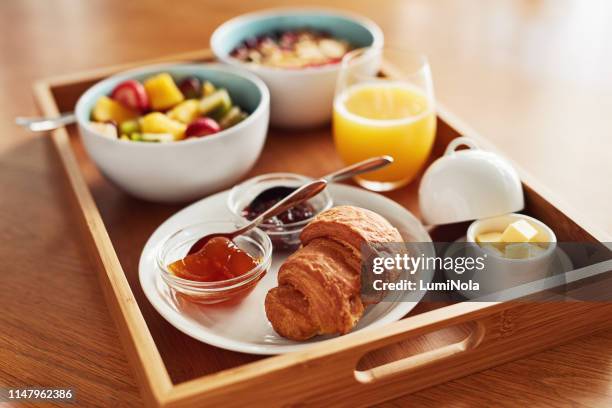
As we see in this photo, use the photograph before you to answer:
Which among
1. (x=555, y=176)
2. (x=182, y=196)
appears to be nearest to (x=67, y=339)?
(x=182, y=196)

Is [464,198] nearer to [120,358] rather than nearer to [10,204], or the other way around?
[120,358]

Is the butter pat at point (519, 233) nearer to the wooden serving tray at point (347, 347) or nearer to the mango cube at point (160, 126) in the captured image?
the wooden serving tray at point (347, 347)

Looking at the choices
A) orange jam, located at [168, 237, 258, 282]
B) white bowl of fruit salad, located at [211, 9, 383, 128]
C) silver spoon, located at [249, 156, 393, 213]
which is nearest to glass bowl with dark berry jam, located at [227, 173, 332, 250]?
silver spoon, located at [249, 156, 393, 213]

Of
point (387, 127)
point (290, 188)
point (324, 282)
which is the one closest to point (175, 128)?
point (290, 188)

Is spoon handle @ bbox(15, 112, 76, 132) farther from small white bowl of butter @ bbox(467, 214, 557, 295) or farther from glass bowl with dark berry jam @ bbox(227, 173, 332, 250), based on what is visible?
small white bowl of butter @ bbox(467, 214, 557, 295)

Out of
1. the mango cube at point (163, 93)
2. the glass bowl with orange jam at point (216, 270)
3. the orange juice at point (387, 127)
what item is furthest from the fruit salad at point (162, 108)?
the glass bowl with orange jam at point (216, 270)

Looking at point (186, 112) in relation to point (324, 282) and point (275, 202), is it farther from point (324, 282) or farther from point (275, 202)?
point (324, 282)
